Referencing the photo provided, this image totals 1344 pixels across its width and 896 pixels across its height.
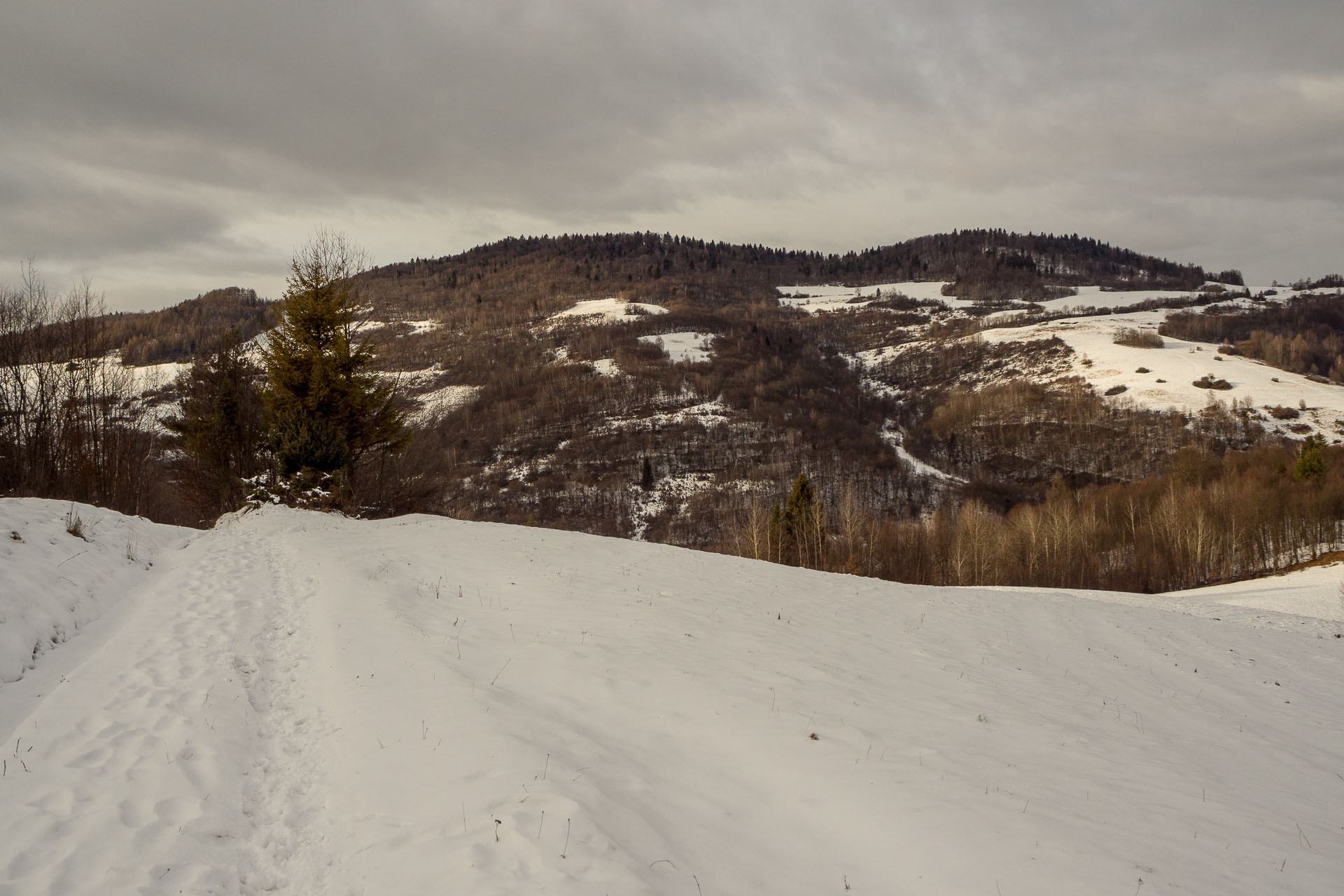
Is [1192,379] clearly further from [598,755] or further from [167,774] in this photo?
[167,774]

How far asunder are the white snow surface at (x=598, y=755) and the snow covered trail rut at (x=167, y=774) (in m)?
0.03

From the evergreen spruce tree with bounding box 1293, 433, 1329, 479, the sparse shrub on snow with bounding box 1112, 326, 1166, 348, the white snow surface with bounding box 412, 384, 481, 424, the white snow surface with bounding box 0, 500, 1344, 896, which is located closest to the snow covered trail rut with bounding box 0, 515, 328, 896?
the white snow surface with bounding box 0, 500, 1344, 896

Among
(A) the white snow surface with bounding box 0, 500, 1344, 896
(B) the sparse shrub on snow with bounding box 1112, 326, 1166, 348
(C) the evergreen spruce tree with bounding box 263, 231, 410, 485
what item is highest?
(B) the sparse shrub on snow with bounding box 1112, 326, 1166, 348

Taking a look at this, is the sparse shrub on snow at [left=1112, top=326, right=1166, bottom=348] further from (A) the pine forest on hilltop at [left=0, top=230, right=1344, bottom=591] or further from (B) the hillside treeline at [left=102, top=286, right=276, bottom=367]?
(B) the hillside treeline at [left=102, top=286, right=276, bottom=367]

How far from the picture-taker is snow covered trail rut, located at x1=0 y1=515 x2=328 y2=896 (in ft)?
12.4

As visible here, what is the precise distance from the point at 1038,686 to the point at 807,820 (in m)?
7.34

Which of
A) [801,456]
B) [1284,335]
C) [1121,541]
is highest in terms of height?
[1284,335]

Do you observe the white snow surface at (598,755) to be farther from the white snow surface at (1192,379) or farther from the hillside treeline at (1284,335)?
the hillside treeline at (1284,335)

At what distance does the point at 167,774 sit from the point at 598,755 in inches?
138

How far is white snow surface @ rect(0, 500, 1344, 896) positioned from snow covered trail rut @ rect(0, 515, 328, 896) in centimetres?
3

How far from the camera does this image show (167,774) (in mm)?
4816

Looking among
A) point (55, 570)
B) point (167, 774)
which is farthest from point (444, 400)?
point (167, 774)

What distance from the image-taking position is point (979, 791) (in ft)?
19.0

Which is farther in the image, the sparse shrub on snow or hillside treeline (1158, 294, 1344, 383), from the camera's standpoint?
the sparse shrub on snow
